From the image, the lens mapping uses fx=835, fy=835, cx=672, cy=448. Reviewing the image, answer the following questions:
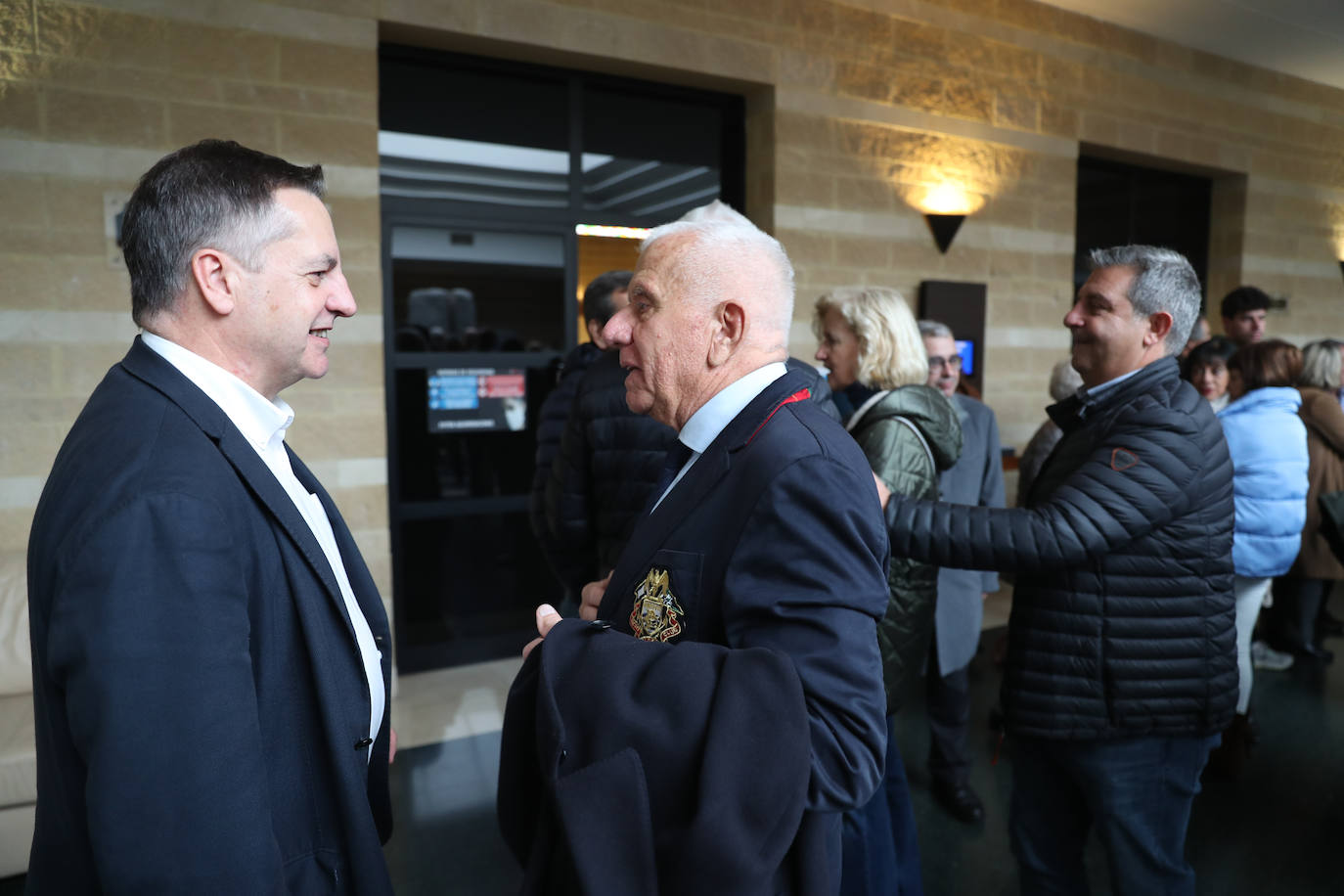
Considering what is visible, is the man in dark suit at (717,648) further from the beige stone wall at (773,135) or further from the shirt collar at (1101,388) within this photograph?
the beige stone wall at (773,135)

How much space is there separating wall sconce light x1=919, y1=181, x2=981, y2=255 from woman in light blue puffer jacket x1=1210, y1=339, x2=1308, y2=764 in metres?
2.27

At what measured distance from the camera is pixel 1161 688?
5.66ft

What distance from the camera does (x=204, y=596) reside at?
3.02ft

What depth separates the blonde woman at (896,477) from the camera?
1.89 m

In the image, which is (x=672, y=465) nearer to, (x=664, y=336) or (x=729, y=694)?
(x=664, y=336)

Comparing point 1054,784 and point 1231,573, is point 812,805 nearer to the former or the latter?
point 1054,784

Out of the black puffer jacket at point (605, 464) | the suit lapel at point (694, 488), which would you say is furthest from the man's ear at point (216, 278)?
the black puffer jacket at point (605, 464)

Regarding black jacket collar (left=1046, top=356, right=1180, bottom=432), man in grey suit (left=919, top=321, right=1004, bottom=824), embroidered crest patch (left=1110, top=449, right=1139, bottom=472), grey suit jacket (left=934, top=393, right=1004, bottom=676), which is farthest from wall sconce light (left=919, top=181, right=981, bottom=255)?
embroidered crest patch (left=1110, top=449, right=1139, bottom=472)

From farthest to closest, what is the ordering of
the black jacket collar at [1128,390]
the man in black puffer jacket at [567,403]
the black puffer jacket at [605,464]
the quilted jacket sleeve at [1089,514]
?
the man in black puffer jacket at [567,403]
the black puffer jacket at [605,464]
the black jacket collar at [1128,390]
the quilted jacket sleeve at [1089,514]

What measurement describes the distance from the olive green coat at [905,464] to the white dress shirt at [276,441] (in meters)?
1.23

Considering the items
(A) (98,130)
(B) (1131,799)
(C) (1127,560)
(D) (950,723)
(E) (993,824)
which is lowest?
(E) (993,824)

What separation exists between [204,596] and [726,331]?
2.34ft

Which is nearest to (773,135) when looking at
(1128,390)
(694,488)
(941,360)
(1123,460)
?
(941,360)

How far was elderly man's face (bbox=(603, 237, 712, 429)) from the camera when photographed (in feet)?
3.79
